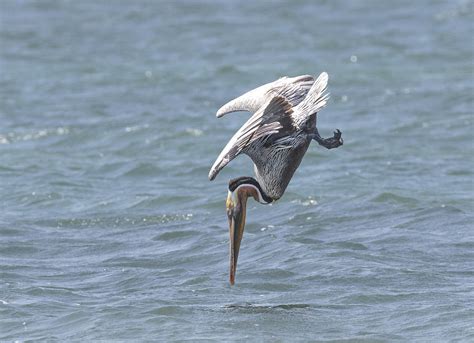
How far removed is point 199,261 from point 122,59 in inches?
510

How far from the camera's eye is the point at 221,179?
48.8ft

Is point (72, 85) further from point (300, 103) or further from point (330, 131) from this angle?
point (300, 103)

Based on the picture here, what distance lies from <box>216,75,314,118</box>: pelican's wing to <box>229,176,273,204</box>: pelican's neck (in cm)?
108

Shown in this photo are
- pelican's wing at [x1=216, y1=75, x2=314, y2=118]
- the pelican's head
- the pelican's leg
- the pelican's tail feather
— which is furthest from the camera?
pelican's wing at [x1=216, y1=75, x2=314, y2=118]

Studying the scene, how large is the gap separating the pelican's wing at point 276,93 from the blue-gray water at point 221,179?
1466mm

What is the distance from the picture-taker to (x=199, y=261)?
432 inches

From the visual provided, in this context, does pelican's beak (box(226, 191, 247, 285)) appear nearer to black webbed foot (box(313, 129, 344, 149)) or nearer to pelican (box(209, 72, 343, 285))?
pelican (box(209, 72, 343, 285))

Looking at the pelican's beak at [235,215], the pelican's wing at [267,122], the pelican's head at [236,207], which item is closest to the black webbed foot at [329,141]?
the pelican's wing at [267,122]

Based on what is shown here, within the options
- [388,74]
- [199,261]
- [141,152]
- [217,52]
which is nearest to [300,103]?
[199,261]

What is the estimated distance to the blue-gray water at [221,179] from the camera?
9359 mm

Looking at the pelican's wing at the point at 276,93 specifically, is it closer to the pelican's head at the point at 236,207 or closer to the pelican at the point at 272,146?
the pelican at the point at 272,146

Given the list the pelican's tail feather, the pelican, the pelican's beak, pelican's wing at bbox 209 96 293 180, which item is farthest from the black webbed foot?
the pelican's beak

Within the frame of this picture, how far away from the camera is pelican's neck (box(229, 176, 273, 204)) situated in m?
9.12

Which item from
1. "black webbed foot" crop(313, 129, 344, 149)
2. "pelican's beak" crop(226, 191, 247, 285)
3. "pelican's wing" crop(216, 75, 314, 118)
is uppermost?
"pelican's wing" crop(216, 75, 314, 118)
